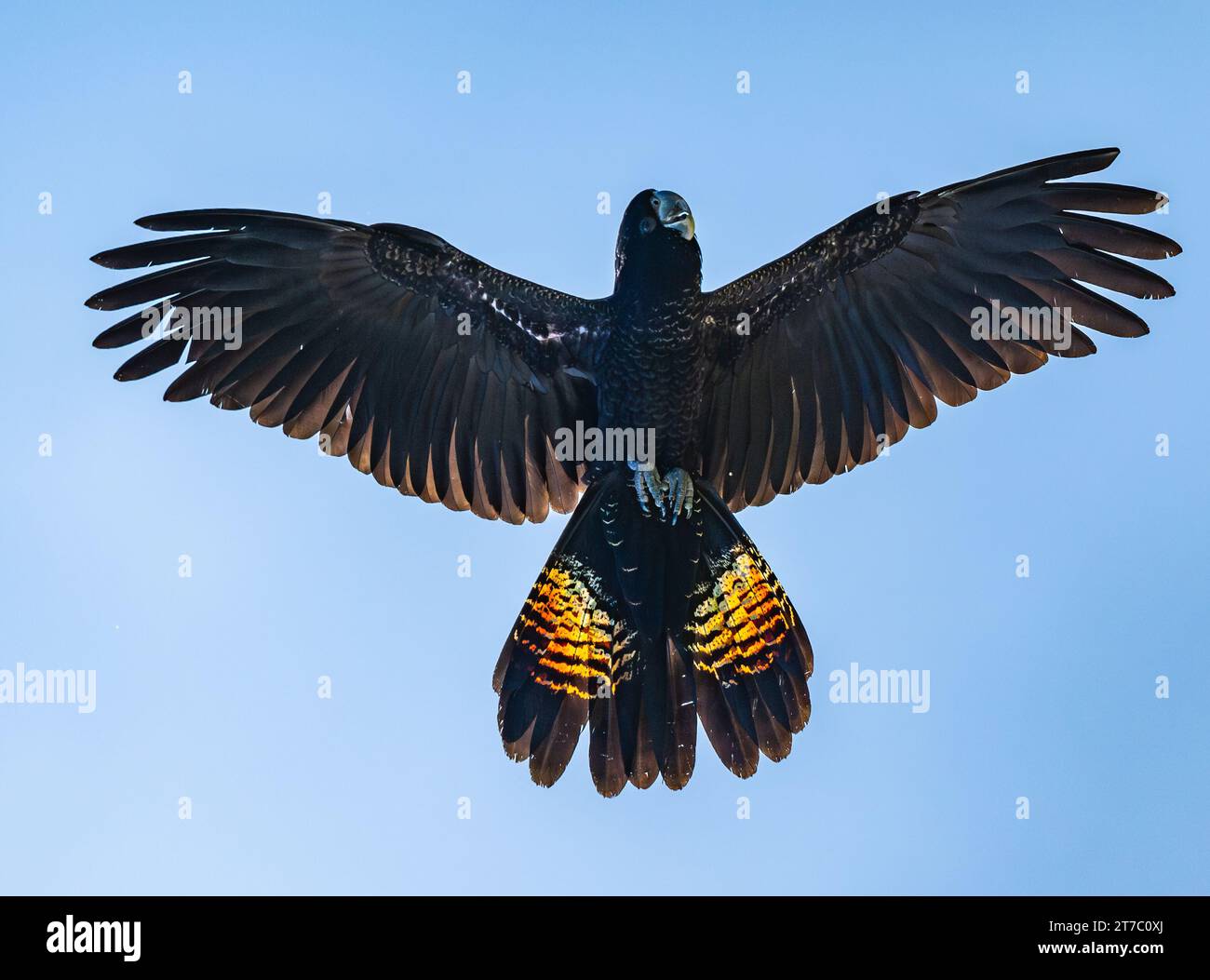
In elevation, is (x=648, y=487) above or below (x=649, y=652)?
above

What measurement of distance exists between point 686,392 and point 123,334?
389 cm

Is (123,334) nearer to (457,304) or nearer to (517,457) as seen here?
(457,304)

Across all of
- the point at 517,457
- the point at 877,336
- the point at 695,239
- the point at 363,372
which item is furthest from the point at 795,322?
the point at 363,372

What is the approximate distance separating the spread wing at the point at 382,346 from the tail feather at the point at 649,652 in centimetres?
93

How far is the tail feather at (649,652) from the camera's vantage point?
354 inches

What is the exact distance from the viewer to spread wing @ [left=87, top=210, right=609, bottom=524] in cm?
932

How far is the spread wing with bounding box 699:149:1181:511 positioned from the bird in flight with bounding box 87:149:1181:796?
0.02m

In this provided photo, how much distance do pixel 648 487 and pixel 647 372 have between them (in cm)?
80

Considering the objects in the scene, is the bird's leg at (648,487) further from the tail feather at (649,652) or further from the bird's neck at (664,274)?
the bird's neck at (664,274)

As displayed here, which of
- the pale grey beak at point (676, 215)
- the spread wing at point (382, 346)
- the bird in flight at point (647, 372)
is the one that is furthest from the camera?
the spread wing at point (382, 346)

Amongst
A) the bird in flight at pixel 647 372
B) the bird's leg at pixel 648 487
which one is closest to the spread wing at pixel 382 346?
the bird in flight at pixel 647 372

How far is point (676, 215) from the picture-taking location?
8.92 metres

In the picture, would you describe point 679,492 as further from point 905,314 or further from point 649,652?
point 905,314

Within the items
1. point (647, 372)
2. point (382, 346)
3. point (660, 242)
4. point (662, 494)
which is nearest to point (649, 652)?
point (662, 494)
